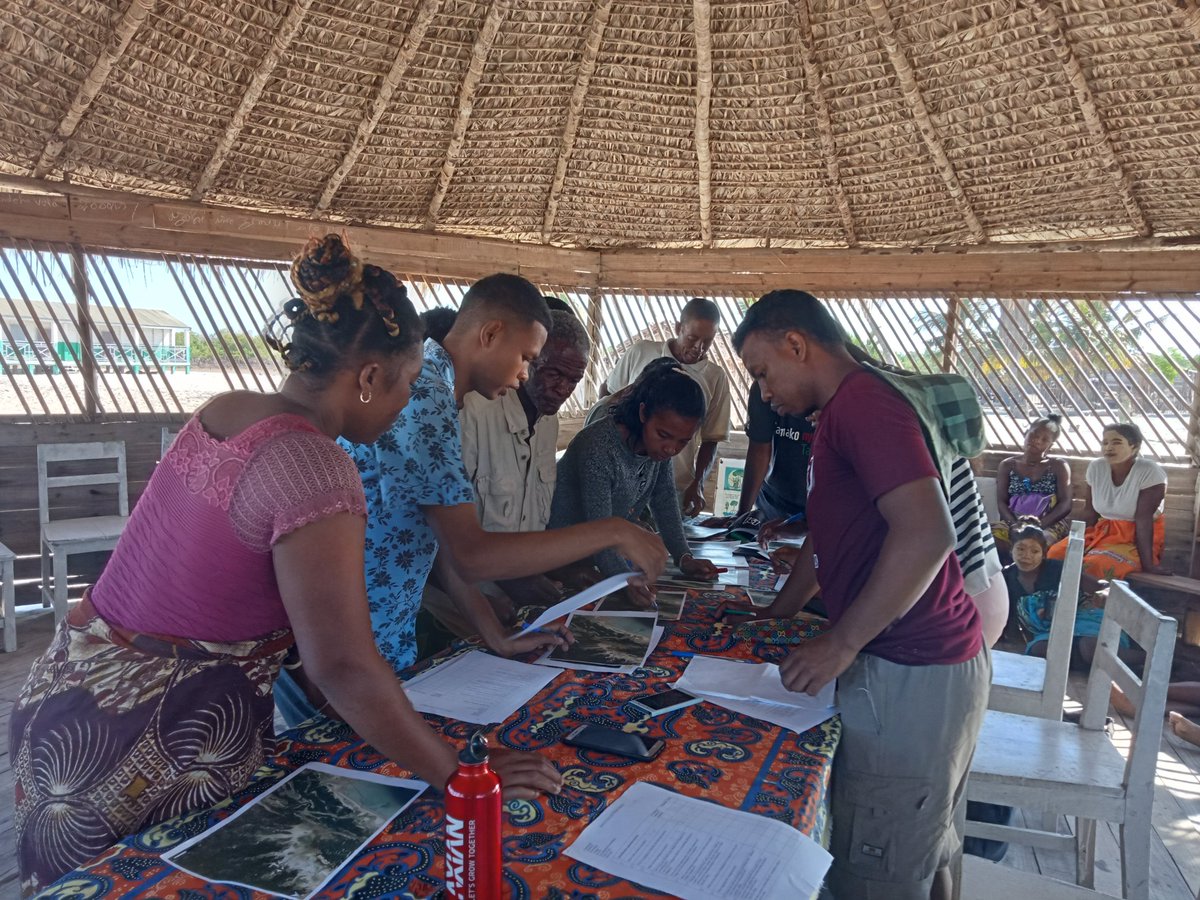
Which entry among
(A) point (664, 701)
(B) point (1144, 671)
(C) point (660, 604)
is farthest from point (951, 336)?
(A) point (664, 701)

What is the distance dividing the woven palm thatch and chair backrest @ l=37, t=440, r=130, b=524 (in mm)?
1641

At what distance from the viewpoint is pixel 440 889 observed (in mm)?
1049

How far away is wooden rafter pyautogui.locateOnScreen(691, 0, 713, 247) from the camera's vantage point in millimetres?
4828

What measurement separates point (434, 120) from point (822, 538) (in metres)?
4.59

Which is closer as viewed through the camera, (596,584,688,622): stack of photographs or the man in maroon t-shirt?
the man in maroon t-shirt

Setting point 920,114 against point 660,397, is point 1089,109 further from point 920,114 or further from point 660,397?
point 660,397

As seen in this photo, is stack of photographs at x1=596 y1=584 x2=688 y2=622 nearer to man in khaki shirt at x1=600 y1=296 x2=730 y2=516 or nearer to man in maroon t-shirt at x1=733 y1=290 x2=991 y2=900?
man in maroon t-shirt at x1=733 y1=290 x2=991 y2=900

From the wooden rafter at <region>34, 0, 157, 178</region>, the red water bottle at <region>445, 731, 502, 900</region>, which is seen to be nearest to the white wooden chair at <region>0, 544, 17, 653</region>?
the wooden rafter at <region>34, 0, 157, 178</region>

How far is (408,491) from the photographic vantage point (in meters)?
1.83

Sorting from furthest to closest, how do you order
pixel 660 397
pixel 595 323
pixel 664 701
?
1. pixel 595 323
2. pixel 660 397
3. pixel 664 701

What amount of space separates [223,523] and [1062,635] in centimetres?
283

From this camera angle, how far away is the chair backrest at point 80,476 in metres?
5.18

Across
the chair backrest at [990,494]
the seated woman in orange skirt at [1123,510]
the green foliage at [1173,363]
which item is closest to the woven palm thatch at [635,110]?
the green foliage at [1173,363]

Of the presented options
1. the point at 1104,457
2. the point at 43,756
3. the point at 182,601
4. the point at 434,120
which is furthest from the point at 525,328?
the point at 1104,457
